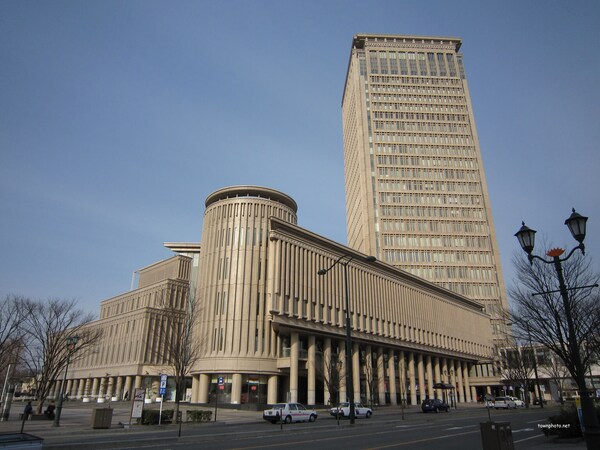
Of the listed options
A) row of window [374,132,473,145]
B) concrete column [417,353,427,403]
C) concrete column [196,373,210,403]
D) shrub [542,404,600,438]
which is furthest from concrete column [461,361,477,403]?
shrub [542,404,600,438]

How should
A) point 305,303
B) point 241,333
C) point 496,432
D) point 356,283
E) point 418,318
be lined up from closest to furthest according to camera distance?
1. point 496,432
2. point 241,333
3. point 305,303
4. point 356,283
5. point 418,318

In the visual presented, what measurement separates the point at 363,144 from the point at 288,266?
68090mm

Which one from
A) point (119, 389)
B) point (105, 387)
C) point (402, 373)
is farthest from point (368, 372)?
point (105, 387)

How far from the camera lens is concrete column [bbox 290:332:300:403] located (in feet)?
164

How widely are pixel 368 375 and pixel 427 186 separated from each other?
66.6 m

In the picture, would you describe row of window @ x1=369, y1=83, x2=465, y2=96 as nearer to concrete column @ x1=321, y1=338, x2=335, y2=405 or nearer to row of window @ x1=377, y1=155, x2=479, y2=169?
row of window @ x1=377, y1=155, x2=479, y2=169

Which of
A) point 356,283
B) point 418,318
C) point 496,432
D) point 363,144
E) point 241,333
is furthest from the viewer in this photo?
point 363,144

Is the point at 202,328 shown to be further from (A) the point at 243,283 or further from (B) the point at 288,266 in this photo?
(B) the point at 288,266

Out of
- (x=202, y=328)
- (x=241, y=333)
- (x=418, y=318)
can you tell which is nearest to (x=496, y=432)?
(x=241, y=333)

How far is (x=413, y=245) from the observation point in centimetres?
10494

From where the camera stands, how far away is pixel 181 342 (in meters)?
39.0

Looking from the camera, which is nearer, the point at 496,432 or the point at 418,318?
the point at 496,432

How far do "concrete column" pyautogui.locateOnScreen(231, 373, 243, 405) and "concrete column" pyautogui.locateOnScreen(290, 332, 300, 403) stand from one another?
615 centimetres

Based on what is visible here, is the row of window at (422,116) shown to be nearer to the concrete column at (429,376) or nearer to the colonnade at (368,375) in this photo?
the colonnade at (368,375)
